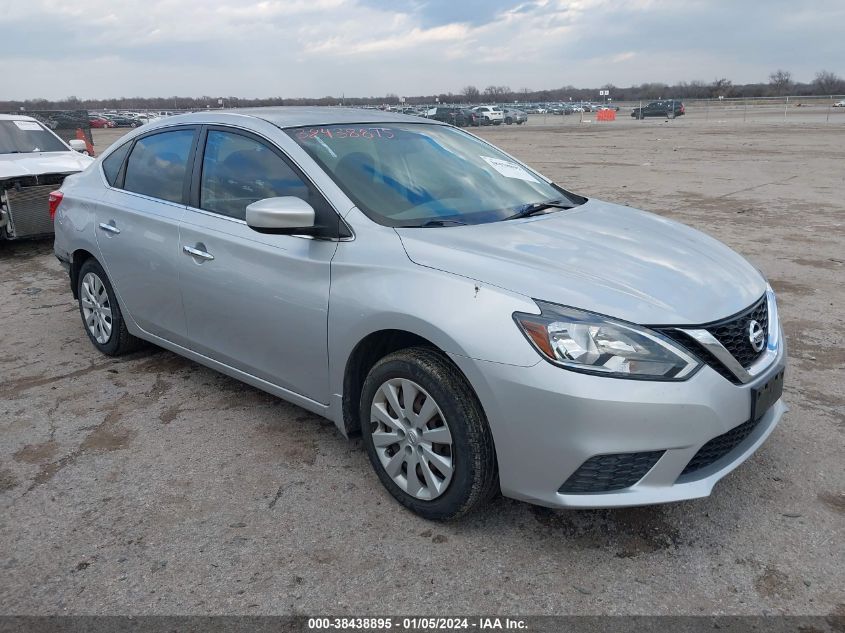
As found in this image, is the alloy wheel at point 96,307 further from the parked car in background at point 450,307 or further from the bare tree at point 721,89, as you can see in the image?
the bare tree at point 721,89

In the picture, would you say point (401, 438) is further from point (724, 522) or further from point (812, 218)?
point (812, 218)

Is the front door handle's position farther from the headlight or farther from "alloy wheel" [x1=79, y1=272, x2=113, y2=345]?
the headlight

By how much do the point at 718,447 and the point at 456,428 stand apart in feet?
3.19

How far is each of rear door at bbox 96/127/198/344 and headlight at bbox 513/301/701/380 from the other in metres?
2.31

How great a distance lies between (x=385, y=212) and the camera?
3184 mm

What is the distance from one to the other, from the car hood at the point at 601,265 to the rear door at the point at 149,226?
1653mm

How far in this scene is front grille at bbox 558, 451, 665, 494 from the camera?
8.13 feet

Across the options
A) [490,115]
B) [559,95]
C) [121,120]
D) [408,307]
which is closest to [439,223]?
[408,307]

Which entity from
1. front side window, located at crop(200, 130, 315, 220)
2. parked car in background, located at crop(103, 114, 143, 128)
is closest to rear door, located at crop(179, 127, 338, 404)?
front side window, located at crop(200, 130, 315, 220)

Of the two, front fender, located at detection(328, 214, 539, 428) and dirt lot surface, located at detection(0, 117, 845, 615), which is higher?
front fender, located at detection(328, 214, 539, 428)

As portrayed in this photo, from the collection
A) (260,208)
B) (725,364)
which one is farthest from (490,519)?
(260,208)

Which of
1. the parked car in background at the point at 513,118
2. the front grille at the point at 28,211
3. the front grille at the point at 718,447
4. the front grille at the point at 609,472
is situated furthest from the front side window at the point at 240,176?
the parked car in background at the point at 513,118

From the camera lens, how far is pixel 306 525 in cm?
295

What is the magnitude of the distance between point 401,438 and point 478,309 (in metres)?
0.68
